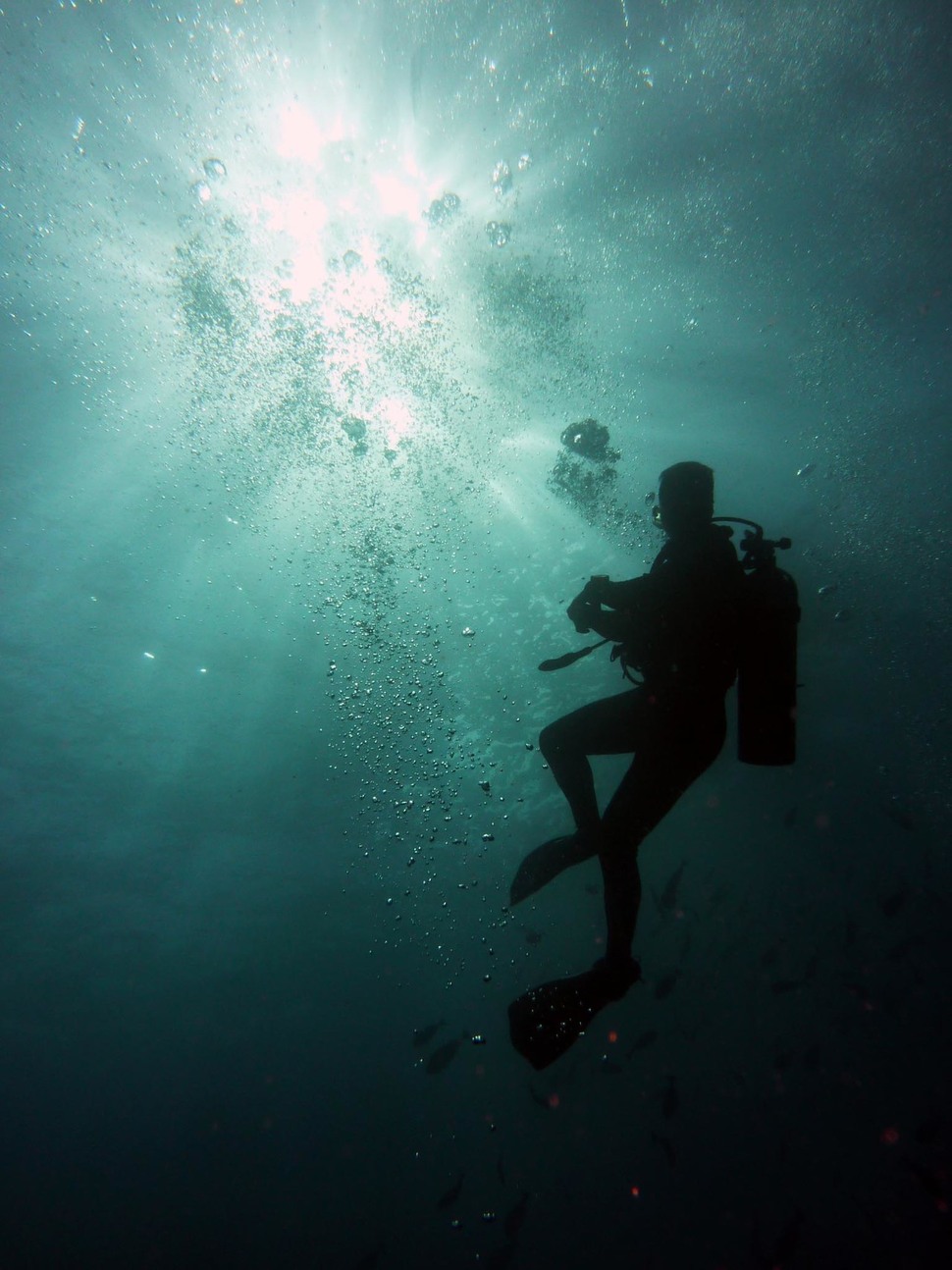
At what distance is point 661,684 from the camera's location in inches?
144

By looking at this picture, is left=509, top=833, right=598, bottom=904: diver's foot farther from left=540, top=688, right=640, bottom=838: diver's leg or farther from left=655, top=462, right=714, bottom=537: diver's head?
left=655, top=462, right=714, bottom=537: diver's head

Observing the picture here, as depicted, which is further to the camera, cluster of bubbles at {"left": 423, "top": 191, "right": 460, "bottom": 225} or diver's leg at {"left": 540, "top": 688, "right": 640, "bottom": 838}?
cluster of bubbles at {"left": 423, "top": 191, "right": 460, "bottom": 225}

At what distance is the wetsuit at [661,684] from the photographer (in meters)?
3.49

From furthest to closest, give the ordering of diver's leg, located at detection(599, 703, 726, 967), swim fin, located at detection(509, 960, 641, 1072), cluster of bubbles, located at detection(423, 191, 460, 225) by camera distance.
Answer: cluster of bubbles, located at detection(423, 191, 460, 225) < diver's leg, located at detection(599, 703, 726, 967) < swim fin, located at detection(509, 960, 641, 1072)

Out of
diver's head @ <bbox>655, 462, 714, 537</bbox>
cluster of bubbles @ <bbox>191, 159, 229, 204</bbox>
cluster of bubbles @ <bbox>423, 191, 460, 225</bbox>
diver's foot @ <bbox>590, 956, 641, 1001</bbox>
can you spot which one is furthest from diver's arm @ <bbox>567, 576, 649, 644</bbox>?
cluster of bubbles @ <bbox>191, 159, 229, 204</bbox>

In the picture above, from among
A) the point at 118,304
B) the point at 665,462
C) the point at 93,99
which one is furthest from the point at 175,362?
the point at 665,462

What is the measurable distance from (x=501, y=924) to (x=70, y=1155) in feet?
95.8

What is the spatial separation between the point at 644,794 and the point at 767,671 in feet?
3.50

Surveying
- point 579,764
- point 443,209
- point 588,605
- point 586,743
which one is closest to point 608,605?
point 588,605

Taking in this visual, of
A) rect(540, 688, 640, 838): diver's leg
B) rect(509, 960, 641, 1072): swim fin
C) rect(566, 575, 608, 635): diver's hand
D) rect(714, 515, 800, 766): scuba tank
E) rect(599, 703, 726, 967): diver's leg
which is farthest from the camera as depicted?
rect(540, 688, 640, 838): diver's leg

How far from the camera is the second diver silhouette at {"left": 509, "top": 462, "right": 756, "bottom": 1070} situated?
3.47 meters

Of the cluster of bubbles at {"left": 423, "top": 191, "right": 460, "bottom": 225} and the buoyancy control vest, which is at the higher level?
the cluster of bubbles at {"left": 423, "top": 191, "right": 460, "bottom": 225}

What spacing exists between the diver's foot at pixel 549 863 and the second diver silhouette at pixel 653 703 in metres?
0.03

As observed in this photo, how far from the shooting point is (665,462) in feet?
40.8
